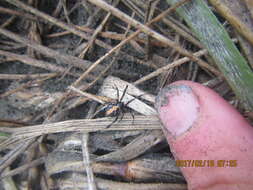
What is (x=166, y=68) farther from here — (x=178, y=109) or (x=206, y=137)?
(x=206, y=137)

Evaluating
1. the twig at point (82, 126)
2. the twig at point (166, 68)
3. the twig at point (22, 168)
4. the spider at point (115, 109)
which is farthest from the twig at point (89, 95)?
the twig at point (22, 168)

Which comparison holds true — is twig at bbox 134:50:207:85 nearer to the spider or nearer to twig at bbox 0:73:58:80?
the spider

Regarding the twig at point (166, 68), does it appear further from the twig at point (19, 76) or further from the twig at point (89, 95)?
the twig at point (19, 76)

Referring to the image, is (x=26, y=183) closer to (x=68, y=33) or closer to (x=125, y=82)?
(x=125, y=82)

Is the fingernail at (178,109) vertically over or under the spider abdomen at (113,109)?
under
